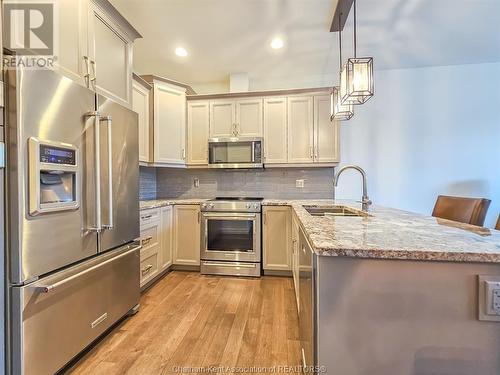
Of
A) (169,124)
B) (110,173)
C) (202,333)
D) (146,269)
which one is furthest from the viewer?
(169,124)

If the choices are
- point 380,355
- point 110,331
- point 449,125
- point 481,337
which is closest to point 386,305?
point 380,355

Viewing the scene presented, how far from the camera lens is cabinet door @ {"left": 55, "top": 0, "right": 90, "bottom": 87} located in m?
1.47

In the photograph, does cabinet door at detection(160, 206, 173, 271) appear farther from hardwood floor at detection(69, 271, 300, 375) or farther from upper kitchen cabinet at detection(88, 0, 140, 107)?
upper kitchen cabinet at detection(88, 0, 140, 107)

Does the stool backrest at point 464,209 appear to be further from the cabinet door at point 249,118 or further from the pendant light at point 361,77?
the cabinet door at point 249,118

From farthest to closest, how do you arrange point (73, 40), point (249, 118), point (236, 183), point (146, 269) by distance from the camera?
1. point (236, 183)
2. point (249, 118)
3. point (146, 269)
4. point (73, 40)

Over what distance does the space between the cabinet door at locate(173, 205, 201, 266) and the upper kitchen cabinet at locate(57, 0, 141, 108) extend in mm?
1448

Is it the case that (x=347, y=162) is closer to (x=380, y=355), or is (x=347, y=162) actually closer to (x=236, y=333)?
(x=236, y=333)

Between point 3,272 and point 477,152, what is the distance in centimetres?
464

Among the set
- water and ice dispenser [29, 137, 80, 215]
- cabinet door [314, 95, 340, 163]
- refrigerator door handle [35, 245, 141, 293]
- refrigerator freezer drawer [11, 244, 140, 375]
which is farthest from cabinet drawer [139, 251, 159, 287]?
cabinet door [314, 95, 340, 163]

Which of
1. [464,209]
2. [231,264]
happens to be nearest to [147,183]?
[231,264]

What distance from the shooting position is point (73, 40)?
1549mm

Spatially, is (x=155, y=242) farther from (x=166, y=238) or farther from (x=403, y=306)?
(x=403, y=306)

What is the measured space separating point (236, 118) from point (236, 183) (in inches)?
35.9

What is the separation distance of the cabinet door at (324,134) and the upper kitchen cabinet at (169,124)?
68.7 inches
